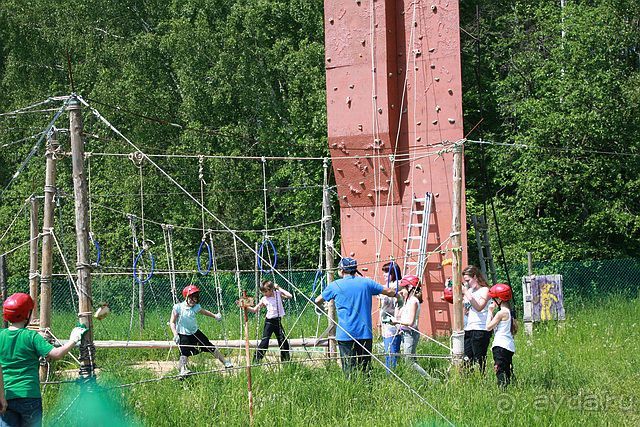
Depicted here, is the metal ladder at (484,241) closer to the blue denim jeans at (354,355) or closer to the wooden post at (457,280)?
the wooden post at (457,280)

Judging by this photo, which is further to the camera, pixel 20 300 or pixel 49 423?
pixel 49 423

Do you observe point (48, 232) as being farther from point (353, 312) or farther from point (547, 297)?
point (547, 297)

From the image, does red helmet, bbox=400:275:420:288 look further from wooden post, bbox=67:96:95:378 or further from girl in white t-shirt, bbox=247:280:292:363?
wooden post, bbox=67:96:95:378

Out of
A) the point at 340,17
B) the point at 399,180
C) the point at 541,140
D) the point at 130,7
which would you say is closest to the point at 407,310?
the point at 399,180

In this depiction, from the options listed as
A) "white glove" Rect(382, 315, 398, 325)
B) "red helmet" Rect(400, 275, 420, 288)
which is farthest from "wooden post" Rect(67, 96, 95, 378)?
"red helmet" Rect(400, 275, 420, 288)

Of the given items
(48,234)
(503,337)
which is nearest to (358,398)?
(503,337)

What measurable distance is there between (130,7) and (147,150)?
197 inches

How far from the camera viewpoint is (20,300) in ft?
20.7

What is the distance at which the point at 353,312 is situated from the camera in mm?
8961

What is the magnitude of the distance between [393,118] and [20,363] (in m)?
9.15

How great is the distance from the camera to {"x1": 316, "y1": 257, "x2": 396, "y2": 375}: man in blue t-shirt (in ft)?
29.3

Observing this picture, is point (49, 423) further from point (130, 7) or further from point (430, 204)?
point (130, 7)

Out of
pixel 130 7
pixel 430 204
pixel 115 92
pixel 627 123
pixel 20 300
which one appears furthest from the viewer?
pixel 130 7

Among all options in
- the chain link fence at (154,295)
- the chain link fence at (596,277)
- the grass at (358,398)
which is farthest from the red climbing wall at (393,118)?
the chain link fence at (596,277)
